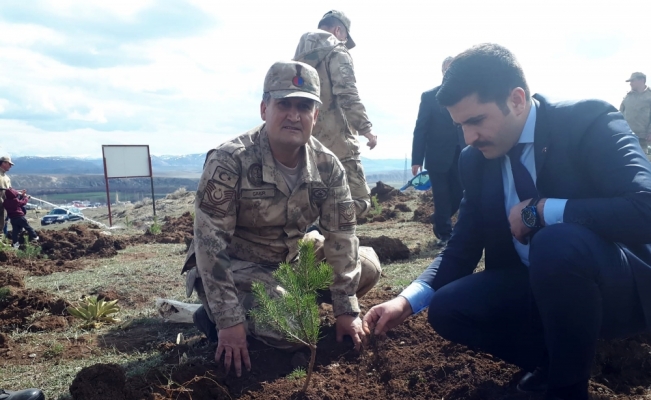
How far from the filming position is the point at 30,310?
4246 millimetres

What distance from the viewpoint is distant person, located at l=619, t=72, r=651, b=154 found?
34.4 ft

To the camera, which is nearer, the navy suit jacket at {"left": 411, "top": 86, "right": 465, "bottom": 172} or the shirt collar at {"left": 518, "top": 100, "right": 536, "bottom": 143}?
the shirt collar at {"left": 518, "top": 100, "right": 536, "bottom": 143}

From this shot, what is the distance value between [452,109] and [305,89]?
91cm

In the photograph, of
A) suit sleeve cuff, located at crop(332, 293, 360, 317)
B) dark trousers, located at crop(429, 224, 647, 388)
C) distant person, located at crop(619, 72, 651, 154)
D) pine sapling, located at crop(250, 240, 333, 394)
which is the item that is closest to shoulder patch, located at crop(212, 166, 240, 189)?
pine sapling, located at crop(250, 240, 333, 394)

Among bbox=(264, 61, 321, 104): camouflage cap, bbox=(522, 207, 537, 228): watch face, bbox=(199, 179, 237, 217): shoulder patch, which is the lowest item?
bbox=(522, 207, 537, 228): watch face

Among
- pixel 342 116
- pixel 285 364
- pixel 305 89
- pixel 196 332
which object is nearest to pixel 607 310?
pixel 285 364

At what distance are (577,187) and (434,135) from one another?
4.47 metres

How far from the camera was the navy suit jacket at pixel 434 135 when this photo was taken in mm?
6508

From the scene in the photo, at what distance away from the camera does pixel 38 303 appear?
4.36 metres

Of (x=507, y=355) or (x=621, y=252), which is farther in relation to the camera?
(x=507, y=355)

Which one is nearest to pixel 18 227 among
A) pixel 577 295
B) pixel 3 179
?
pixel 3 179

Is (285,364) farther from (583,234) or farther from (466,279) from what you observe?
(583,234)

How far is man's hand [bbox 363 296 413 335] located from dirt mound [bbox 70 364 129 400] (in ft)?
3.73

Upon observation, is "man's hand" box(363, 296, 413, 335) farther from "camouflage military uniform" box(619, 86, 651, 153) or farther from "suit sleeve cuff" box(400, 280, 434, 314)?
"camouflage military uniform" box(619, 86, 651, 153)
